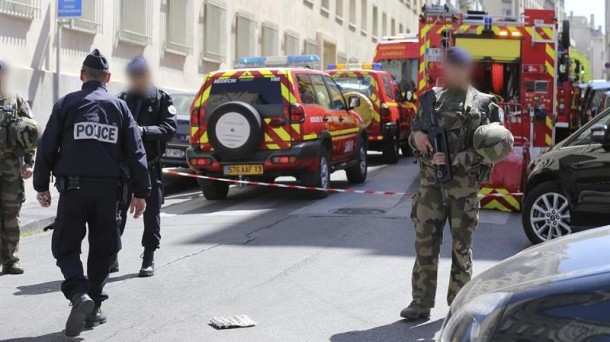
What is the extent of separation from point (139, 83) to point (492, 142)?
343 cm

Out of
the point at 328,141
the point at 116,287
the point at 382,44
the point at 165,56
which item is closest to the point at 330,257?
the point at 116,287

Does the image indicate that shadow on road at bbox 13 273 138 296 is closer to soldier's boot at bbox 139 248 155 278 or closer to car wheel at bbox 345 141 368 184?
soldier's boot at bbox 139 248 155 278

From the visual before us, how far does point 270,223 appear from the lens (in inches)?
454

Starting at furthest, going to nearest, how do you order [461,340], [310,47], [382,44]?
[310,47] → [382,44] → [461,340]

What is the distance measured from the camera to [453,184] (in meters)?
6.40

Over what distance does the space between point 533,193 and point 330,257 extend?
2234mm

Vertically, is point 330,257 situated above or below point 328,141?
below

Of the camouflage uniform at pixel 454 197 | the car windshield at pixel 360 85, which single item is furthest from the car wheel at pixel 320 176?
the camouflage uniform at pixel 454 197

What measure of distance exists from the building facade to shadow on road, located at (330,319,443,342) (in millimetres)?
5455

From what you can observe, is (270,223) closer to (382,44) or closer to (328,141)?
(328,141)

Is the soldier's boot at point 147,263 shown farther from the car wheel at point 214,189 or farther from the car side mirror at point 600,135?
the car wheel at point 214,189

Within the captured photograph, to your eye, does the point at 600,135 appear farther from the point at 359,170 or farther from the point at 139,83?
the point at 359,170

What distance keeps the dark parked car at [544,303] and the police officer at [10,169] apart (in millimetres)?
5399

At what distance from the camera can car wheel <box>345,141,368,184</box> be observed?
1569 centimetres
